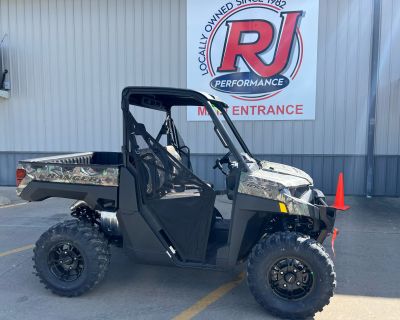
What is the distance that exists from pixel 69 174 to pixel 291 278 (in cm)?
238

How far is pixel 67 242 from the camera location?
3916 mm

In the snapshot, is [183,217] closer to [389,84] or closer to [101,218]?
[101,218]

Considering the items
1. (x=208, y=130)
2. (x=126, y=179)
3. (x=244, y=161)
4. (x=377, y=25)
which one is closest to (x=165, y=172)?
(x=126, y=179)

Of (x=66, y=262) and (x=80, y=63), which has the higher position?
(x=80, y=63)

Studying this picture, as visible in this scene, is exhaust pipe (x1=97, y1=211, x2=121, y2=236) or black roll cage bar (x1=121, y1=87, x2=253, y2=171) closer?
black roll cage bar (x1=121, y1=87, x2=253, y2=171)

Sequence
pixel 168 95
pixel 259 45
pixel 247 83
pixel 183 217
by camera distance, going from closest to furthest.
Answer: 1. pixel 183 217
2. pixel 168 95
3. pixel 259 45
4. pixel 247 83

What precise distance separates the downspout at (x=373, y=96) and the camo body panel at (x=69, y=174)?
6980mm

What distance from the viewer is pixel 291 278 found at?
348cm

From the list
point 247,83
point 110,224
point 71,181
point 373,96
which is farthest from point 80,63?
point 373,96

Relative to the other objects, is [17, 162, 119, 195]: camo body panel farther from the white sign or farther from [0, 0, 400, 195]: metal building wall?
the white sign

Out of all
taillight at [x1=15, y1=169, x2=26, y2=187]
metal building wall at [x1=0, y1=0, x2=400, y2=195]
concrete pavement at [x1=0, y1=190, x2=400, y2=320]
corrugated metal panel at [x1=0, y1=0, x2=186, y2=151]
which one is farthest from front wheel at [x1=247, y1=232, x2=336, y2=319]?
corrugated metal panel at [x1=0, y1=0, x2=186, y2=151]

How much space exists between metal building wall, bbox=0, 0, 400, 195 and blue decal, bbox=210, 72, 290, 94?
78cm

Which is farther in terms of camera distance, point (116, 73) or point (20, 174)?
point (116, 73)

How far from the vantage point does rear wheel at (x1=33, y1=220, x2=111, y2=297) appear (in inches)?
152
